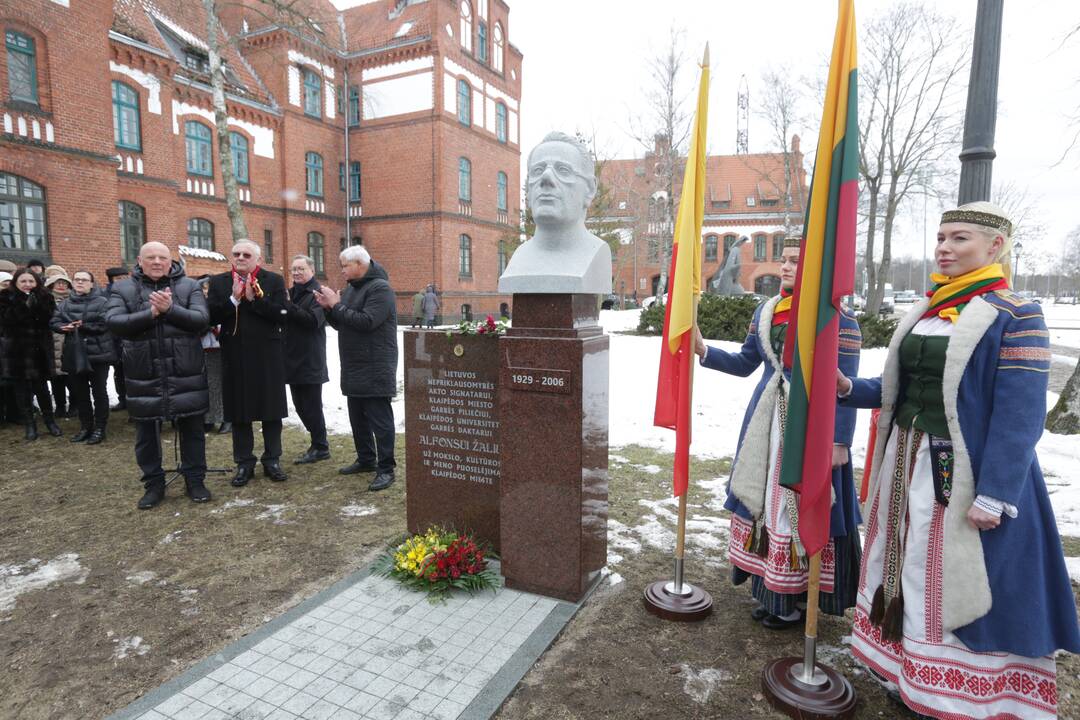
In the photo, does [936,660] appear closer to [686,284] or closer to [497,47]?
[686,284]

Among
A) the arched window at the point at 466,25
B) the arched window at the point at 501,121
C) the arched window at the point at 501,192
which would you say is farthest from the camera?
the arched window at the point at 501,192

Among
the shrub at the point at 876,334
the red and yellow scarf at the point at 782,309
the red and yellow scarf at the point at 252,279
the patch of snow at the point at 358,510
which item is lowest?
the patch of snow at the point at 358,510

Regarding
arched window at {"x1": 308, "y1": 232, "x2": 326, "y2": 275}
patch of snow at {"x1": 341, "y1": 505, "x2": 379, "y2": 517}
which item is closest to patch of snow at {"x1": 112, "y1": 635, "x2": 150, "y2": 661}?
patch of snow at {"x1": 341, "y1": 505, "x2": 379, "y2": 517}

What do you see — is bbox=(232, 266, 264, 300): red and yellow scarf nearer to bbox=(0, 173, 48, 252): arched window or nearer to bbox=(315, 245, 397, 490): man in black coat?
bbox=(315, 245, 397, 490): man in black coat

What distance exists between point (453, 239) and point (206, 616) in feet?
74.4

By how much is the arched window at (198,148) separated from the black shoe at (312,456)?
730 inches

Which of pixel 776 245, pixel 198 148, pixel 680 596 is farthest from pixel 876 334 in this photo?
pixel 776 245

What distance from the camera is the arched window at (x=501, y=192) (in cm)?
2769

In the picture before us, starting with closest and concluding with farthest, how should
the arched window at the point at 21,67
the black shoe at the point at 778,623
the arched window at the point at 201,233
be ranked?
the black shoe at the point at 778,623, the arched window at the point at 21,67, the arched window at the point at 201,233

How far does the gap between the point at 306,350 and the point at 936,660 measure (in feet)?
17.4

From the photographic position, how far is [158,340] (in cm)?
463

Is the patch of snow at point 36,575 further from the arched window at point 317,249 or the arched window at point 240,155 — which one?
the arched window at point 317,249

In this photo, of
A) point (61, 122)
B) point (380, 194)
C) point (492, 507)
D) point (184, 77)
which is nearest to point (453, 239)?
point (380, 194)

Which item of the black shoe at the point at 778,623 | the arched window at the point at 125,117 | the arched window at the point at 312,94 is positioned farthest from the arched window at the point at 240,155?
the black shoe at the point at 778,623
